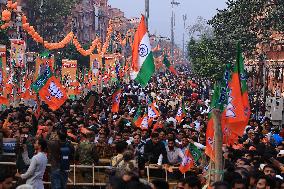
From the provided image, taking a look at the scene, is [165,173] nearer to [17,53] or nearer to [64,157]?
[64,157]

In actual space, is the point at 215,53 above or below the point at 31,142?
above

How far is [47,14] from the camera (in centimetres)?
6078

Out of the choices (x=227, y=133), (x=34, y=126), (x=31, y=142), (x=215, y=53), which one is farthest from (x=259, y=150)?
(x=215, y=53)

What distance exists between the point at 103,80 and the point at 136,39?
33426 millimetres

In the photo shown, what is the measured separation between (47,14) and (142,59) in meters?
45.0

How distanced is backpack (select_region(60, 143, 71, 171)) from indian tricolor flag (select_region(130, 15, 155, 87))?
3.85 metres

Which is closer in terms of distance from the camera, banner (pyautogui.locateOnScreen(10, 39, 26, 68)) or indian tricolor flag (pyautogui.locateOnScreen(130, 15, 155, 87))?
indian tricolor flag (pyautogui.locateOnScreen(130, 15, 155, 87))

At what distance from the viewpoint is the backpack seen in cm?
1260

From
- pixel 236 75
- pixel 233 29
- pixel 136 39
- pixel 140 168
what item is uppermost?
pixel 233 29

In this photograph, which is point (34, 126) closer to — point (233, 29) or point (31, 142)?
point (31, 142)

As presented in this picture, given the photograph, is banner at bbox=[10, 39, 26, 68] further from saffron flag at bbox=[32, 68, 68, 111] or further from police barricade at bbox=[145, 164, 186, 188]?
police barricade at bbox=[145, 164, 186, 188]

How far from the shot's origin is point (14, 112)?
1967 centimetres

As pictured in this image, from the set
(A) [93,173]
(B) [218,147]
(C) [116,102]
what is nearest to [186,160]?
(A) [93,173]

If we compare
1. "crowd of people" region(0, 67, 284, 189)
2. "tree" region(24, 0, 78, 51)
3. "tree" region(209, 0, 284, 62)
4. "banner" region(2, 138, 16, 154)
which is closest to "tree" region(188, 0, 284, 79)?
"tree" region(209, 0, 284, 62)
